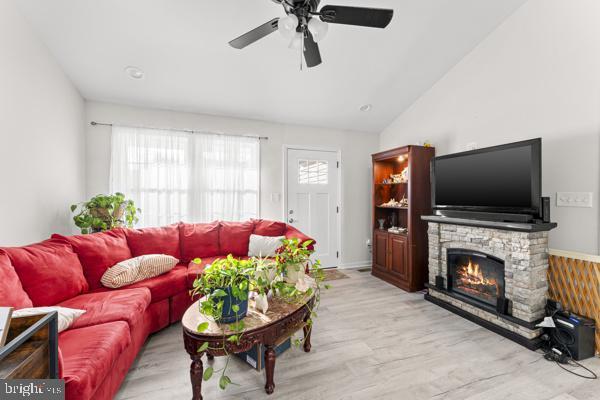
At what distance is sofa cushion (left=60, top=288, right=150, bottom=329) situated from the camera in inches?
65.1

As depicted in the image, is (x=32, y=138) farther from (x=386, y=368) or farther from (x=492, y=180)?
(x=492, y=180)

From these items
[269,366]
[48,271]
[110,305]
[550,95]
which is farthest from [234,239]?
[550,95]

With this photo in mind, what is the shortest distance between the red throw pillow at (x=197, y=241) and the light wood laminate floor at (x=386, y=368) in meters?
0.83

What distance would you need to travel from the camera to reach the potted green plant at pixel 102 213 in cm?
270

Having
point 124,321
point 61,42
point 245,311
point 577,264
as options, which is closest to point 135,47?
point 61,42

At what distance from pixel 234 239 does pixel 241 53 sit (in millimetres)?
2159

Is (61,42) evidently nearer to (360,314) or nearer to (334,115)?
(334,115)

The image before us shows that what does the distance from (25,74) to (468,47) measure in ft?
14.4

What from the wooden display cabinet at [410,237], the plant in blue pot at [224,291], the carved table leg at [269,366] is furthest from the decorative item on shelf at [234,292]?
the wooden display cabinet at [410,237]

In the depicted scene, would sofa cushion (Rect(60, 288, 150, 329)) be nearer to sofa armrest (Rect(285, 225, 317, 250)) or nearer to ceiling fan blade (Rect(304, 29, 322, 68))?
sofa armrest (Rect(285, 225, 317, 250))

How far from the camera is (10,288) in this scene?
144 cm

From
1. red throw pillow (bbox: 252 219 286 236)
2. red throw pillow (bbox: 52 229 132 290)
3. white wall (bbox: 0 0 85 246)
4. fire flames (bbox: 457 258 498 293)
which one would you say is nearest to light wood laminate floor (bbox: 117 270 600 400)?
fire flames (bbox: 457 258 498 293)

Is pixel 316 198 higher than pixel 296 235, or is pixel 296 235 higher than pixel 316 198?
pixel 316 198

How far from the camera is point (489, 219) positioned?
2.51 m
